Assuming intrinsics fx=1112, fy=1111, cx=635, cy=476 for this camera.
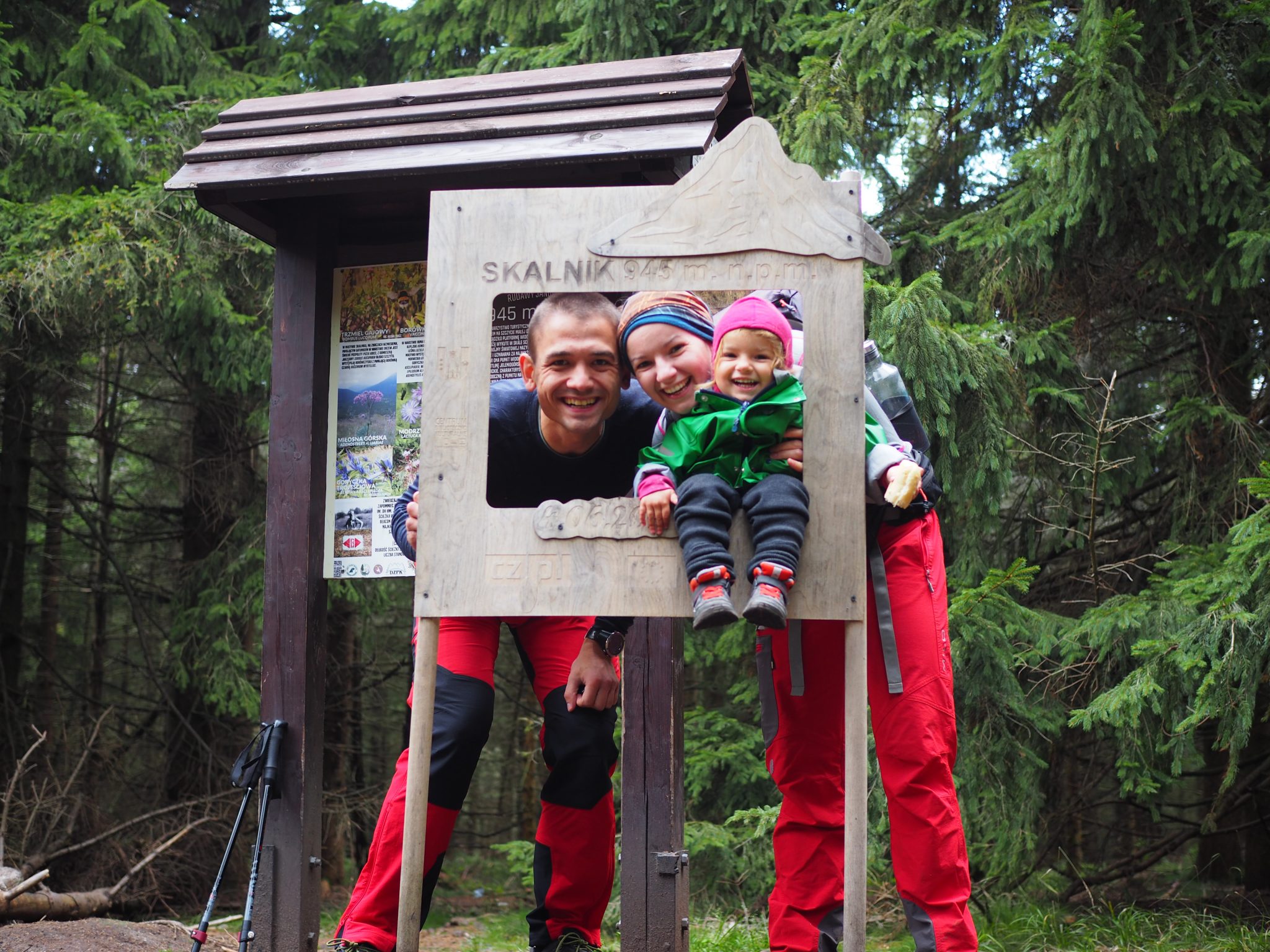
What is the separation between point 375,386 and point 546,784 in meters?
1.51

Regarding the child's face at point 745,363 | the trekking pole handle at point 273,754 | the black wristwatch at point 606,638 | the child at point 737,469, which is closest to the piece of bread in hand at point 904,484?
the child at point 737,469

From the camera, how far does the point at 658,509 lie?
2.59m

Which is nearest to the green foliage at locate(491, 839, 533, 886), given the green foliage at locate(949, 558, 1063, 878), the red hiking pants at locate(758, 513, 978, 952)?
the green foliage at locate(949, 558, 1063, 878)

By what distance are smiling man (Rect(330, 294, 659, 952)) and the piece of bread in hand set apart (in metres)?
0.78

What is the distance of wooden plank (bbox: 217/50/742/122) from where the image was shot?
3.41 meters

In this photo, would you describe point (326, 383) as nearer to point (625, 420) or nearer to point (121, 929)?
point (625, 420)

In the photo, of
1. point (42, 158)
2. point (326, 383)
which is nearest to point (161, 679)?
point (42, 158)

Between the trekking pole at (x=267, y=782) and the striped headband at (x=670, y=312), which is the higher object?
the striped headband at (x=670, y=312)

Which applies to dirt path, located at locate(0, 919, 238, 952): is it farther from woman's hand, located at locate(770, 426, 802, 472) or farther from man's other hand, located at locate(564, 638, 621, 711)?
woman's hand, located at locate(770, 426, 802, 472)

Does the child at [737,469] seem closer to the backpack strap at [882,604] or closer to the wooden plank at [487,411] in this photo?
the wooden plank at [487,411]

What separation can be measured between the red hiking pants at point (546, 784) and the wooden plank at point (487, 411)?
1.81 ft

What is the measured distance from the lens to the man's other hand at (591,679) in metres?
3.15

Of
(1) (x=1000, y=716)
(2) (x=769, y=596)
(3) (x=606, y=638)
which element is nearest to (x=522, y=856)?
(1) (x=1000, y=716)

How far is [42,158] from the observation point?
7207 millimetres
